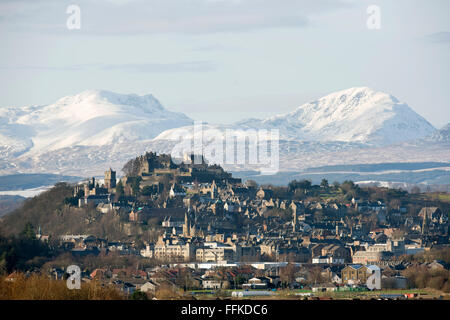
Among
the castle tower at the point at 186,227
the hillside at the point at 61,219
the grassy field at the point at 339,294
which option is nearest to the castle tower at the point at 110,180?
the hillside at the point at 61,219

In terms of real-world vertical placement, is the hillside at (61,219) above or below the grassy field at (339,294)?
above

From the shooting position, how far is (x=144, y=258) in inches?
4469

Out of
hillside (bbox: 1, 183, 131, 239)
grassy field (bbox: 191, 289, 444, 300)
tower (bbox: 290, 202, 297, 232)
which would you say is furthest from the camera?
tower (bbox: 290, 202, 297, 232)

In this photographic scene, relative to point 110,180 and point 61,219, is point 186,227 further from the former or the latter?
point 110,180

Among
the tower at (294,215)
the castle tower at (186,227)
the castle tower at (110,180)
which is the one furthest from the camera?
the castle tower at (110,180)

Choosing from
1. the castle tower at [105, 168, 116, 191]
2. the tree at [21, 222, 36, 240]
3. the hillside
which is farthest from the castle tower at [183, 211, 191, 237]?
the tree at [21, 222, 36, 240]

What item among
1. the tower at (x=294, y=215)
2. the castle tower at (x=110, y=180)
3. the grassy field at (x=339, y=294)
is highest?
the castle tower at (x=110, y=180)

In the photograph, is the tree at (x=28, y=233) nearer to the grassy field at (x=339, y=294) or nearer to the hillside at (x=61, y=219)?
the hillside at (x=61, y=219)

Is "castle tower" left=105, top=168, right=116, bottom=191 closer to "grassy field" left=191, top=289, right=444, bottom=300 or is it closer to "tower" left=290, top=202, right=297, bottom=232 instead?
"tower" left=290, top=202, right=297, bottom=232

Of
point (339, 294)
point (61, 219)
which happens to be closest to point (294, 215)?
point (61, 219)
